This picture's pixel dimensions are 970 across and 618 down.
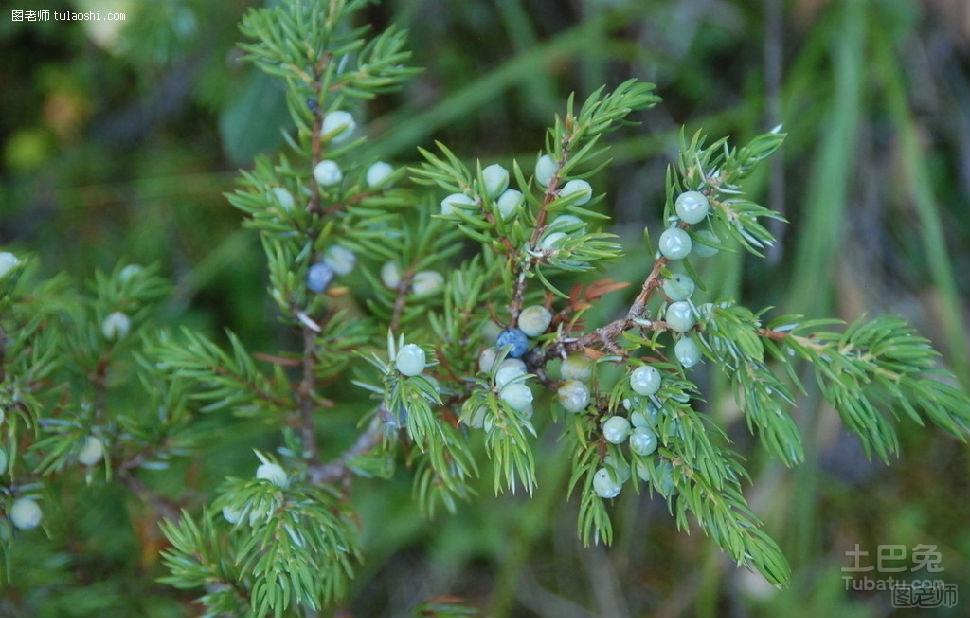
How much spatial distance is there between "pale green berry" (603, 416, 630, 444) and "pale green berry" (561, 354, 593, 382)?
4 centimetres

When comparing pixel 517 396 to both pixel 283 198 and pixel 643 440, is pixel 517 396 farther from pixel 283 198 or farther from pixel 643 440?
pixel 283 198

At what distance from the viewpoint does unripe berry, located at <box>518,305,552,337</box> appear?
564 millimetres

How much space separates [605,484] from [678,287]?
14 cm

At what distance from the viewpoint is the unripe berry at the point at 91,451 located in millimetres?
660

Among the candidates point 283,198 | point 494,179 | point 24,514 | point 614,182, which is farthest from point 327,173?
point 614,182

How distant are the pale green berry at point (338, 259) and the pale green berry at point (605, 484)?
0.29 m

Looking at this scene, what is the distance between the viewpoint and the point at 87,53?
1.55 m

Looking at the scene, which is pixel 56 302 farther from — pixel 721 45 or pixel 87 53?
pixel 721 45

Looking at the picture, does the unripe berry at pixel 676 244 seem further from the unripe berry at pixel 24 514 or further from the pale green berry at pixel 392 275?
the unripe berry at pixel 24 514

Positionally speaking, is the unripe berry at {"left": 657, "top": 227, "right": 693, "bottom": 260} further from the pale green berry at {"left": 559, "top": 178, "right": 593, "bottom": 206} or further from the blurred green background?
the blurred green background

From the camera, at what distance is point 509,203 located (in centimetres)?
57

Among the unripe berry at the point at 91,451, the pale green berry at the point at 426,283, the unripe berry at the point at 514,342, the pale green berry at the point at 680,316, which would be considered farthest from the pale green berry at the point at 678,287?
the unripe berry at the point at 91,451

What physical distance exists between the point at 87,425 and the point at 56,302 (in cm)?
14

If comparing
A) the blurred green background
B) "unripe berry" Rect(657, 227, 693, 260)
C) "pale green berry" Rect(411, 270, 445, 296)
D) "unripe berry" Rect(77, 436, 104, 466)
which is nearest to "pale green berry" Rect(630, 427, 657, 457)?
"unripe berry" Rect(657, 227, 693, 260)
